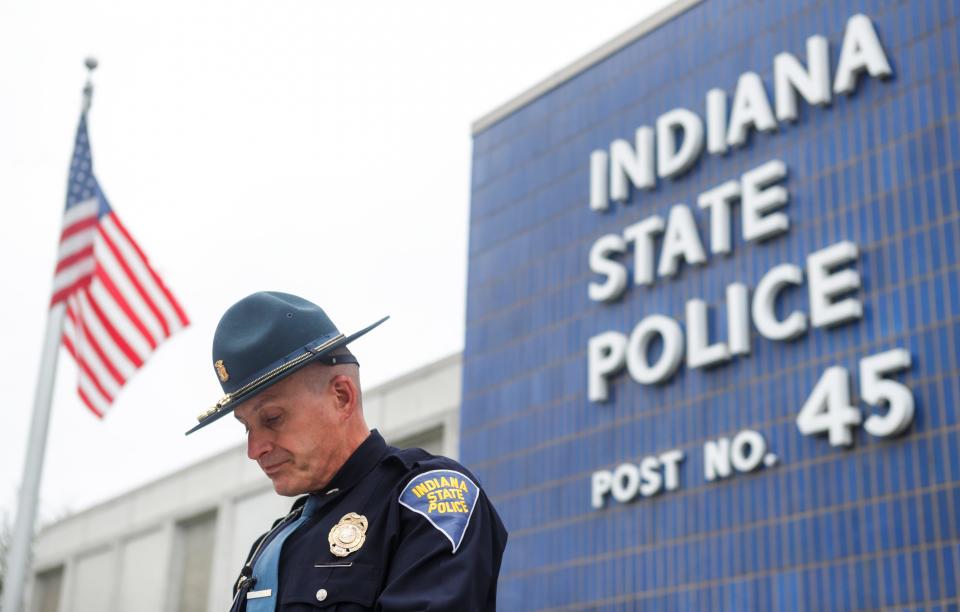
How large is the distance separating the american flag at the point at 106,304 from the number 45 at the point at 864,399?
1694cm

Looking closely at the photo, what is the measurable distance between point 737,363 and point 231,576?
62.2 ft

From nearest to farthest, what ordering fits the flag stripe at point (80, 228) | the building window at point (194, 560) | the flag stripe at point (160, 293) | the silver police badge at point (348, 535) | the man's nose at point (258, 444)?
the silver police badge at point (348, 535)
the man's nose at point (258, 444)
the flag stripe at point (160, 293)
the flag stripe at point (80, 228)
the building window at point (194, 560)

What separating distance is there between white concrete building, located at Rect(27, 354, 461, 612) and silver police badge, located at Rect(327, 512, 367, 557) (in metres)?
38.0

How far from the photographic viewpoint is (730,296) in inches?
1401

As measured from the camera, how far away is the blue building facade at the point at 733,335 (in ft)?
103

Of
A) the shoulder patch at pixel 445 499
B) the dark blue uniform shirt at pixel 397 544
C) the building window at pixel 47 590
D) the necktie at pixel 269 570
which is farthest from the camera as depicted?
the building window at pixel 47 590

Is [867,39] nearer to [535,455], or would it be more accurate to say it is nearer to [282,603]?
[535,455]

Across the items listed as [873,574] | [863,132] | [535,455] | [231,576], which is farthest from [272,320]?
A: [231,576]

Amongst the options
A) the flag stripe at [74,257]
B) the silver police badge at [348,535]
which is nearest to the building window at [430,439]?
the flag stripe at [74,257]

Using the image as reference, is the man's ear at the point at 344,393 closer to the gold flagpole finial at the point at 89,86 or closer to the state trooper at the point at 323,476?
the state trooper at the point at 323,476

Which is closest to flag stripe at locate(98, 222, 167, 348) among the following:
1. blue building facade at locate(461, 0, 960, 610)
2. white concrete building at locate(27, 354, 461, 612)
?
blue building facade at locate(461, 0, 960, 610)

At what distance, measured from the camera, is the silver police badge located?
418cm

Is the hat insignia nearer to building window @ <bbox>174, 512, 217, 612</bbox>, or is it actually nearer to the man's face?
the man's face

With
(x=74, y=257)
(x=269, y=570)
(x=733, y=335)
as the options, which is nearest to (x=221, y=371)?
(x=269, y=570)
